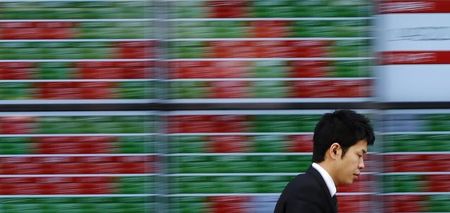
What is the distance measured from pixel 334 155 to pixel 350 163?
0.31 ft

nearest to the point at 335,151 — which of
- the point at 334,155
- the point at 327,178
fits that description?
the point at 334,155

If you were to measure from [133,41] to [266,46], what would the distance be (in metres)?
0.72

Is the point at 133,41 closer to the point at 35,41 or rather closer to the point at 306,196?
the point at 35,41

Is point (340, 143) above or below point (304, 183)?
above

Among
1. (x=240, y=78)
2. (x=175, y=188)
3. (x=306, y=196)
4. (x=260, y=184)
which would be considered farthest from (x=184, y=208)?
(x=306, y=196)

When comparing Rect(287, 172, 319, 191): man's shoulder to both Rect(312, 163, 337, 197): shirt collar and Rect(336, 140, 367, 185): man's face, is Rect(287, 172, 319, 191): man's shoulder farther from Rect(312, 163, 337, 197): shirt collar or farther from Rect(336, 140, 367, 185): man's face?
Rect(336, 140, 367, 185): man's face

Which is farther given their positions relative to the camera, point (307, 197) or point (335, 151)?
point (335, 151)

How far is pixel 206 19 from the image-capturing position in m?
5.16

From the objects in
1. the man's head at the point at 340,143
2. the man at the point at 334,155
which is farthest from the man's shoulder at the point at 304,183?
the man's head at the point at 340,143

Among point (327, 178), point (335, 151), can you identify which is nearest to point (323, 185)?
point (327, 178)

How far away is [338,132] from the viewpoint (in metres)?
3.86

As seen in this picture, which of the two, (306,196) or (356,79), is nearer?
(306,196)

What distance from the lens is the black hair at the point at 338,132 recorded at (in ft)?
12.6

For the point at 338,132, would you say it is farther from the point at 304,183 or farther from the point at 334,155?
the point at 304,183
